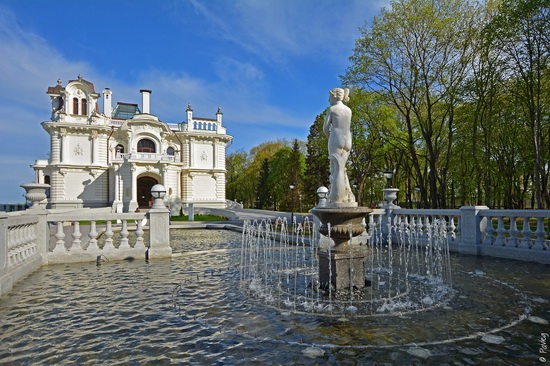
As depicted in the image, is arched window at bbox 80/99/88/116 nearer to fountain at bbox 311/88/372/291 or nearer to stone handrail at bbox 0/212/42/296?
stone handrail at bbox 0/212/42/296

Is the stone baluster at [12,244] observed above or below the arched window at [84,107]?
below

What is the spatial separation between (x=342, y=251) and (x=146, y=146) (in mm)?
40985

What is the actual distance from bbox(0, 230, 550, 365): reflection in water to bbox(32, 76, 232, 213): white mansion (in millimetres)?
34080

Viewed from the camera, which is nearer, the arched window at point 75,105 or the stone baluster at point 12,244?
the stone baluster at point 12,244

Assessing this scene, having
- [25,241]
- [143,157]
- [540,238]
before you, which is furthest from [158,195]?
[143,157]

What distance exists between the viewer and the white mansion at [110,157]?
132ft

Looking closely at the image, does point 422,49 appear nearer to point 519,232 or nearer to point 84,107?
point 519,232

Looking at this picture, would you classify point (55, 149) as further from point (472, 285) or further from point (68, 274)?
point (472, 285)

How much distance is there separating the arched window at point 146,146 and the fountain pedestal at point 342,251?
40437mm

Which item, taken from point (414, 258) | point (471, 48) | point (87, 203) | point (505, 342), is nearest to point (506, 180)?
point (471, 48)

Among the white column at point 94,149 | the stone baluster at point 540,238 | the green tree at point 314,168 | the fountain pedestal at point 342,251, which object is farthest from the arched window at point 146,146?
the stone baluster at point 540,238

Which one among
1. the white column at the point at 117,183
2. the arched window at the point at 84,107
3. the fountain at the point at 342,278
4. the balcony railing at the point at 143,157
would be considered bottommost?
the fountain at the point at 342,278

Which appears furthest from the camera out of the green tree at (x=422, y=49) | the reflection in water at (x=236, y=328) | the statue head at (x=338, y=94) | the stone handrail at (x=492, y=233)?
the green tree at (x=422, y=49)

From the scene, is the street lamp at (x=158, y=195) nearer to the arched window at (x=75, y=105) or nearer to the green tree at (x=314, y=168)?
the green tree at (x=314, y=168)
